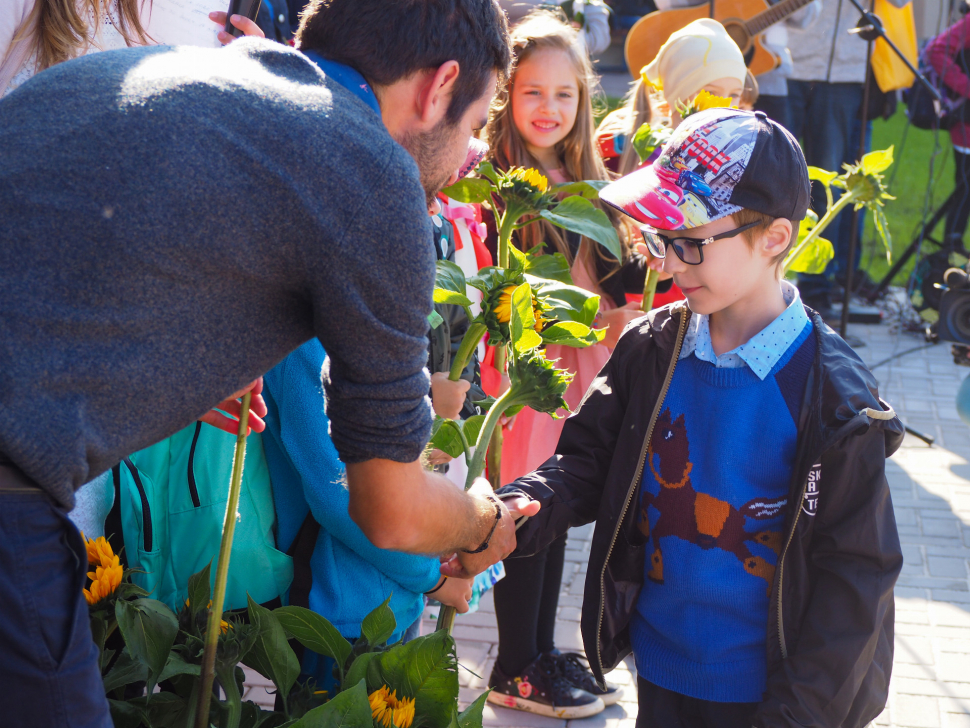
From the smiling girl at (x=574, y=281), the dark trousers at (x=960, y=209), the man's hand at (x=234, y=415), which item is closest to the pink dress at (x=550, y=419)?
the smiling girl at (x=574, y=281)

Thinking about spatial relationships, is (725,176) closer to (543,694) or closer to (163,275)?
(163,275)

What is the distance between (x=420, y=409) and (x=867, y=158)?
1.64 m

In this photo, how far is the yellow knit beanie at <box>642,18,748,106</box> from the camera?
2725 millimetres

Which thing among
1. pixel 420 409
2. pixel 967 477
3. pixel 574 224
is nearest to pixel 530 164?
pixel 574 224

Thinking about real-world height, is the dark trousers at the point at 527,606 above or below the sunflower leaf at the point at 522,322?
below

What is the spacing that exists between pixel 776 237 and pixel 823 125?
17.0 ft

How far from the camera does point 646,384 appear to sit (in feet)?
5.56

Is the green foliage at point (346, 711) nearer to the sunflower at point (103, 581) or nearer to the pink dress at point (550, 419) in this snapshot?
the sunflower at point (103, 581)

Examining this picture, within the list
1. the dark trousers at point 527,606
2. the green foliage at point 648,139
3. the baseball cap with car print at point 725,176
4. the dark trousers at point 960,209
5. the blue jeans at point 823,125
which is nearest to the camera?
the baseball cap with car print at point 725,176

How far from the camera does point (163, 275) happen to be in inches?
35.7

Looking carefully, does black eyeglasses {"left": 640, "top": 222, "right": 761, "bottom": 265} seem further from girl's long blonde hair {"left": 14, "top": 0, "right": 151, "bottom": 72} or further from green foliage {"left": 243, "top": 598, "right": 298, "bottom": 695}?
girl's long blonde hair {"left": 14, "top": 0, "right": 151, "bottom": 72}

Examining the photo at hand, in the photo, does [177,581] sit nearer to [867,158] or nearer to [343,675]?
[343,675]

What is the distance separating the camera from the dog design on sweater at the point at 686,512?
154cm

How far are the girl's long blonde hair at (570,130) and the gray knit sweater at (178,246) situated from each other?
164cm
